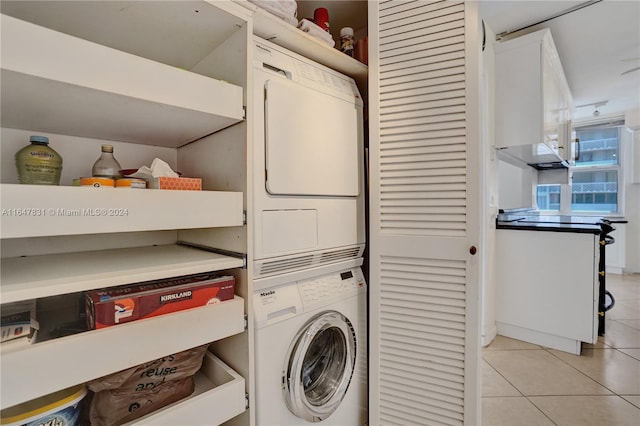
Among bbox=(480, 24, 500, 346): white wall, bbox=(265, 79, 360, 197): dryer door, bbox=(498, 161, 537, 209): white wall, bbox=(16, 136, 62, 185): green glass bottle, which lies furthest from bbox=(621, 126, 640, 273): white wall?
bbox=(16, 136, 62, 185): green glass bottle

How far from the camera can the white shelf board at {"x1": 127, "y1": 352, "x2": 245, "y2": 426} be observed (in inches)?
32.7

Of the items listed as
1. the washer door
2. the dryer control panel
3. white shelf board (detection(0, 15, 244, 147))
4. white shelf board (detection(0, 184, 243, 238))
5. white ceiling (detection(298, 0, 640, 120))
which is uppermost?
white ceiling (detection(298, 0, 640, 120))

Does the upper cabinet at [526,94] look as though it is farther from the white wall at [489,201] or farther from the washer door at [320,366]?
the washer door at [320,366]

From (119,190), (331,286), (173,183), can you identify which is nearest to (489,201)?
(331,286)

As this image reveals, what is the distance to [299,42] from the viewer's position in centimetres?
125

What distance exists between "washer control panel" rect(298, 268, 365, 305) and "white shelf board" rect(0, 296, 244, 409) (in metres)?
0.38

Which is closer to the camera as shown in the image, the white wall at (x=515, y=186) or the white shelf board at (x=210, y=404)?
the white shelf board at (x=210, y=404)

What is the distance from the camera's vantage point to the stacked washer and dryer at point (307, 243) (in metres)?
1.11

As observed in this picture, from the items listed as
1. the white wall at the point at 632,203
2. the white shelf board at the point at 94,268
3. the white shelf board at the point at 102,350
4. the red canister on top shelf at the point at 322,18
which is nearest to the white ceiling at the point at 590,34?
the white wall at the point at 632,203

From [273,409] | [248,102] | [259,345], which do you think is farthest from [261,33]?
[273,409]

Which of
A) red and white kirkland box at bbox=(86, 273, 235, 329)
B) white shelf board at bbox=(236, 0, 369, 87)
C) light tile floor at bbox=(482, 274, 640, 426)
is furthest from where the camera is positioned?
light tile floor at bbox=(482, 274, 640, 426)

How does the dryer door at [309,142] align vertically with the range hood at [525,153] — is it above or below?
below

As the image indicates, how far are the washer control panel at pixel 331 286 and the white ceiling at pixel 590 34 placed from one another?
207 cm

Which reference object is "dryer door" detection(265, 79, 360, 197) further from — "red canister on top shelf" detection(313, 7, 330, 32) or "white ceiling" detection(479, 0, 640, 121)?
"white ceiling" detection(479, 0, 640, 121)
